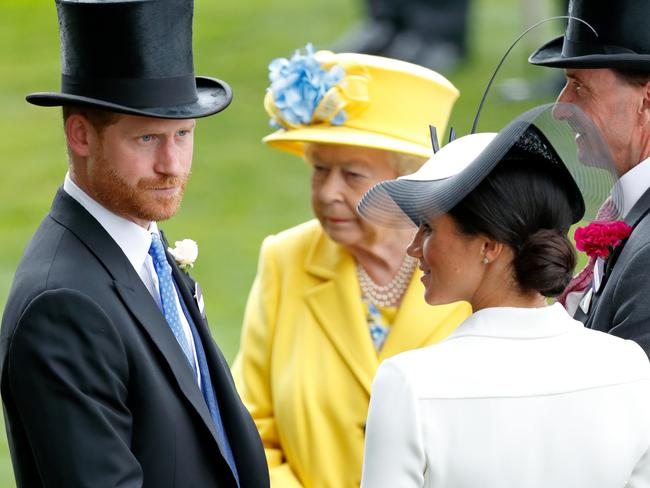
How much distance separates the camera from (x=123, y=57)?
9.98ft

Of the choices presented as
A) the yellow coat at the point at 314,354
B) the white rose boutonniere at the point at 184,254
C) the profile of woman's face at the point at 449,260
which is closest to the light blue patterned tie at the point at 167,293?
the white rose boutonniere at the point at 184,254

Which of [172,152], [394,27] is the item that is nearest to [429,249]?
[172,152]

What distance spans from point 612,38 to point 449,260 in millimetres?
1034

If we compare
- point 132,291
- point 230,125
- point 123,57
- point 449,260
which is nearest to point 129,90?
point 123,57

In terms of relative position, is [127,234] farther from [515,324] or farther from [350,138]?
[350,138]

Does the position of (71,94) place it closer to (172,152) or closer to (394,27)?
(172,152)

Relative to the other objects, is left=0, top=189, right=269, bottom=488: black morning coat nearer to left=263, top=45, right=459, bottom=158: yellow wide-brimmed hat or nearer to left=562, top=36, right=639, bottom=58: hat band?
left=263, top=45, right=459, bottom=158: yellow wide-brimmed hat

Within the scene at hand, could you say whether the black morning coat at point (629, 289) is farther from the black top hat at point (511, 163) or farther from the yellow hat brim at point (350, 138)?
the yellow hat brim at point (350, 138)

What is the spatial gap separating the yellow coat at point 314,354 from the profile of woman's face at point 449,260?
1239mm

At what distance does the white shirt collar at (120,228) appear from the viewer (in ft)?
10.0

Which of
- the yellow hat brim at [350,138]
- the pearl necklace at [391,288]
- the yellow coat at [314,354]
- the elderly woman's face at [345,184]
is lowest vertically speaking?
the yellow coat at [314,354]

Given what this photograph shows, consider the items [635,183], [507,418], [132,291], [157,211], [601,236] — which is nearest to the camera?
[507,418]

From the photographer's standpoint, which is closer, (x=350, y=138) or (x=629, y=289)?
(x=629, y=289)

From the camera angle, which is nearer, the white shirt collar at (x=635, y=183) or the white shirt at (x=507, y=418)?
the white shirt at (x=507, y=418)
